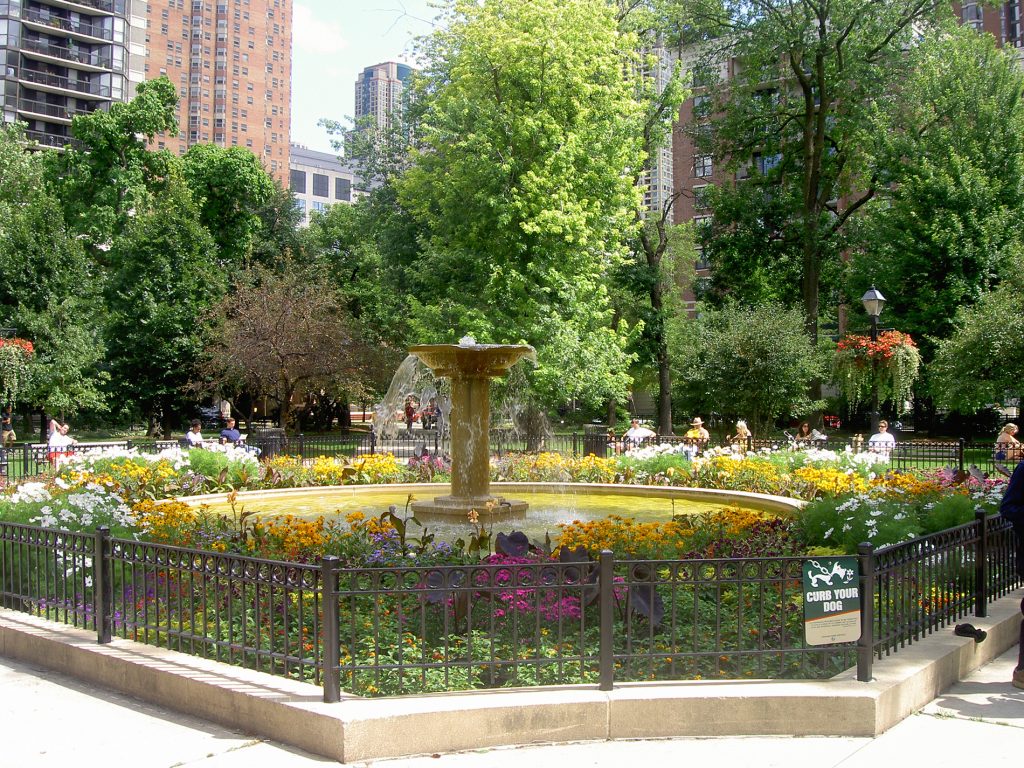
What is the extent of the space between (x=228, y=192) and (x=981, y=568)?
42.7 meters

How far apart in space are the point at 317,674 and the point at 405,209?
3009cm

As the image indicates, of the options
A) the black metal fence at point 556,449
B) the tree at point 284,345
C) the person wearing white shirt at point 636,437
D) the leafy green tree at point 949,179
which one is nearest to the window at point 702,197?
the leafy green tree at point 949,179

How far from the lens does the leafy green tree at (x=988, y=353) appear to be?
25688mm

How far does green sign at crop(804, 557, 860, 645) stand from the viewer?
5945 mm

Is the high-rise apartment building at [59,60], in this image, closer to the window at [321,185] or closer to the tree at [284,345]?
the tree at [284,345]

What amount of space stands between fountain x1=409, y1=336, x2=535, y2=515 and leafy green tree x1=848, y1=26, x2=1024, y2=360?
2492 cm

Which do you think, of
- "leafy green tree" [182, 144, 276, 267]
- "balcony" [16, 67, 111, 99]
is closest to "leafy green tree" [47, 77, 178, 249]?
"leafy green tree" [182, 144, 276, 267]

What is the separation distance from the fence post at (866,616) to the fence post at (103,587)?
547 centimetres

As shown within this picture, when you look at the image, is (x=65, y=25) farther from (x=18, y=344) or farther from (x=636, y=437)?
(x=636, y=437)

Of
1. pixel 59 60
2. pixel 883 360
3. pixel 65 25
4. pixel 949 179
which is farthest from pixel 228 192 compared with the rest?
pixel 65 25

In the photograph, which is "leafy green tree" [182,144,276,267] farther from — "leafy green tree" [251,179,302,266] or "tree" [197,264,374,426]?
"tree" [197,264,374,426]

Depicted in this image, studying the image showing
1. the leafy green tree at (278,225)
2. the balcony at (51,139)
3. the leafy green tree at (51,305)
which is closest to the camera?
the leafy green tree at (51,305)

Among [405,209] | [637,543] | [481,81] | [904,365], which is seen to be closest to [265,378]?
[405,209]

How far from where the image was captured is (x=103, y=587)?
23.3 ft
